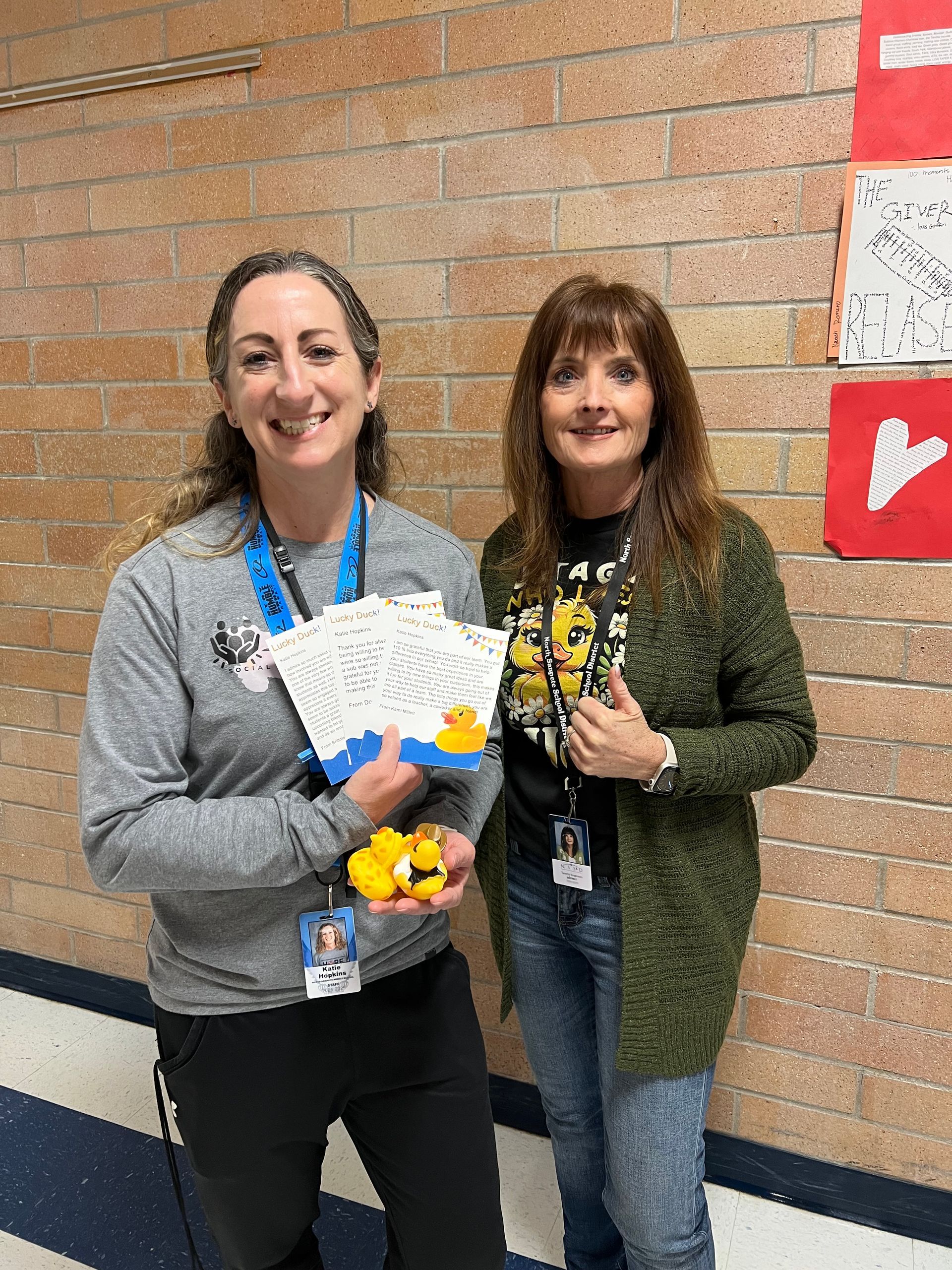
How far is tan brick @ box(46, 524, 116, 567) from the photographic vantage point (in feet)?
8.28

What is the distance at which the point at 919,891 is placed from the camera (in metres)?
1.88

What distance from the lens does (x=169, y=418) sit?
2.38m

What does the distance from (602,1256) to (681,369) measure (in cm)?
168

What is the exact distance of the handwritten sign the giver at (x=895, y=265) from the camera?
1.68 metres


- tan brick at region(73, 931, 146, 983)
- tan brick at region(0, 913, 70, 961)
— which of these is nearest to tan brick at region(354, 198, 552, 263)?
tan brick at region(73, 931, 146, 983)

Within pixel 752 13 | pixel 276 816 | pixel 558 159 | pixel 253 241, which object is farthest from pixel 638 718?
pixel 253 241

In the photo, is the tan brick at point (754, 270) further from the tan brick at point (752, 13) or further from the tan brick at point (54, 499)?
the tan brick at point (54, 499)

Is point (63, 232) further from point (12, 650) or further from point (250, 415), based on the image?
point (250, 415)

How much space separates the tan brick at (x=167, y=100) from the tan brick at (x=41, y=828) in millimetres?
1979

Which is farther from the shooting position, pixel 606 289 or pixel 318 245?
pixel 318 245

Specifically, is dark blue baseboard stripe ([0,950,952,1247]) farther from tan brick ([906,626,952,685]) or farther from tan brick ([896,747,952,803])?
tan brick ([906,626,952,685])

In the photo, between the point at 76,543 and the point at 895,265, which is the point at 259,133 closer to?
the point at 76,543

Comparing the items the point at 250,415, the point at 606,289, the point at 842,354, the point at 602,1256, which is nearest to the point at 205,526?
the point at 250,415

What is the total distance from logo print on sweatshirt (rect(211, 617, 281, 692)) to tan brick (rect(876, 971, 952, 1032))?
1539mm
